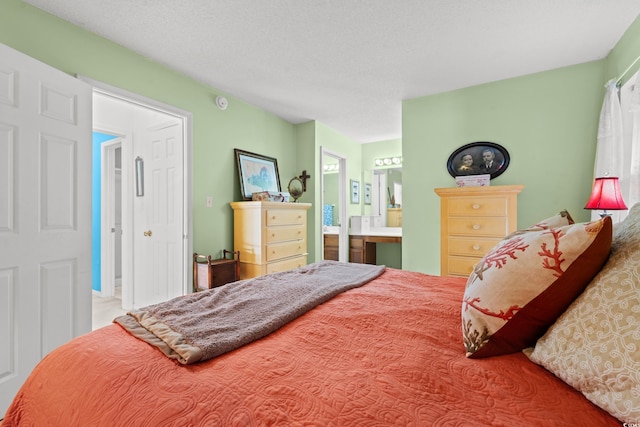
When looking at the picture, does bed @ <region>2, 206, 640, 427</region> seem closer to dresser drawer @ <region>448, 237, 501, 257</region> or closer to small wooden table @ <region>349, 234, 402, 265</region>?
dresser drawer @ <region>448, 237, 501, 257</region>

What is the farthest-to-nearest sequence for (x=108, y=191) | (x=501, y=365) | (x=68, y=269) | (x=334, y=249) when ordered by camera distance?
(x=334, y=249)
(x=108, y=191)
(x=68, y=269)
(x=501, y=365)

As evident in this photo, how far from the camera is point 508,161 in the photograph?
2.98 meters

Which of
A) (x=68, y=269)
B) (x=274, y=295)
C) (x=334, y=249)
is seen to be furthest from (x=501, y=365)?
(x=334, y=249)

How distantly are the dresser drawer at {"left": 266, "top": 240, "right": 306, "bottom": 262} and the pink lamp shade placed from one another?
2750 mm

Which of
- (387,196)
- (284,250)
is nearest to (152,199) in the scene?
(284,250)

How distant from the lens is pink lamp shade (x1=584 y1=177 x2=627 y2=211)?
1.96 m

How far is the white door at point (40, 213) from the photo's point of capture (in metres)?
1.60

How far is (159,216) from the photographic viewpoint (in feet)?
10.2

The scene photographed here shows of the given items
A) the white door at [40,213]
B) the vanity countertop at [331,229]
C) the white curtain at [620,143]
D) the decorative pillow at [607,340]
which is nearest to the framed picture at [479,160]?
the white curtain at [620,143]

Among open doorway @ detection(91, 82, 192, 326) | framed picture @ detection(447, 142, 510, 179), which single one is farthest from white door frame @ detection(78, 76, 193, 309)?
framed picture @ detection(447, 142, 510, 179)

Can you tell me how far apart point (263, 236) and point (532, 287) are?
2.67m

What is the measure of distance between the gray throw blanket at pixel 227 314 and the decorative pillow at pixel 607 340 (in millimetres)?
755

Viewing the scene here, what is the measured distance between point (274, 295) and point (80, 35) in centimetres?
243

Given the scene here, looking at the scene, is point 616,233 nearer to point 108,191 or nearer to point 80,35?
point 80,35
